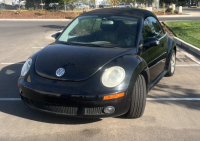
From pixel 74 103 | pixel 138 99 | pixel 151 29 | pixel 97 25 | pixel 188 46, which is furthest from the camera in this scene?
pixel 188 46

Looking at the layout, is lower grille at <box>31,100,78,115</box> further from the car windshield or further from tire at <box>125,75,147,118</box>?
the car windshield

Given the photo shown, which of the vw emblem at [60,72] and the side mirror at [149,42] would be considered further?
the side mirror at [149,42]

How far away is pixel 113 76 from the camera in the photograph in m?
3.69

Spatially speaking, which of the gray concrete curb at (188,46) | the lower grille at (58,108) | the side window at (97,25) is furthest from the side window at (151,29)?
the gray concrete curb at (188,46)

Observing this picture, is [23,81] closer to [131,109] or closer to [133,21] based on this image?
[131,109]

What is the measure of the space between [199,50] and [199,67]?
179 cm

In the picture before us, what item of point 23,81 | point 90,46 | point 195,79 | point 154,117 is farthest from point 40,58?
point 195,79

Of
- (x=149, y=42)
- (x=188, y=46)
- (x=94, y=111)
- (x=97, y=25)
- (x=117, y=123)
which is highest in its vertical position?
(x=97, y=25)

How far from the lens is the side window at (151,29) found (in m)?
4.91

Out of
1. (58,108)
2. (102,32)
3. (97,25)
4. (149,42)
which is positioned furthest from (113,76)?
(97,25)

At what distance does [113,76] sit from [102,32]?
142cm

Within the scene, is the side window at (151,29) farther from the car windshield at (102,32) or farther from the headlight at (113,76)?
the headlight at (113,76)

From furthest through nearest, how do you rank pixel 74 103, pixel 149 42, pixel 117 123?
pixel 149 42
pixel 117 123
pixel 74 103

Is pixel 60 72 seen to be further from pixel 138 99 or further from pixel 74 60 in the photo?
pixel 138 99
